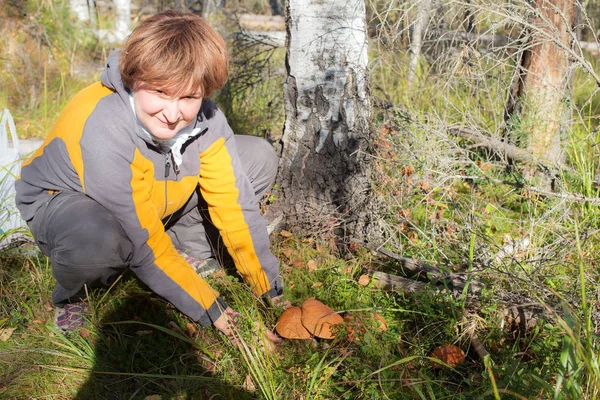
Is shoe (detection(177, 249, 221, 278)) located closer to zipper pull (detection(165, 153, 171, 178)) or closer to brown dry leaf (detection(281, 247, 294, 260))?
brown dry leaf (detection(281, 247, 294, 260))

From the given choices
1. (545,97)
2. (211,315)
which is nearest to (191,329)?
(211,315)

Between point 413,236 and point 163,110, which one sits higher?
point 163,110

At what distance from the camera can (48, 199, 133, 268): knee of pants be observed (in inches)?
81.1

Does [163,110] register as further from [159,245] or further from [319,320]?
[319,320]

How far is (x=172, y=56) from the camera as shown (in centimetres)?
191

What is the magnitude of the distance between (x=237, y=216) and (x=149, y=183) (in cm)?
44

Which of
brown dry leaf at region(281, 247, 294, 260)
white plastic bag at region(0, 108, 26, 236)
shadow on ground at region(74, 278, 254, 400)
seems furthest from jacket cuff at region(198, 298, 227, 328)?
white plastic bag at region(0, 108, 26, 236)

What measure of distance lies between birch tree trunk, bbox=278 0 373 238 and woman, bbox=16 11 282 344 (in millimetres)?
535

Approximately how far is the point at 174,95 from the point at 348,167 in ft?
3.77

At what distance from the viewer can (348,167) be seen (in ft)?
9.24

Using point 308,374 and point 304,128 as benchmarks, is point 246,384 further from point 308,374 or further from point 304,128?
point 304,128

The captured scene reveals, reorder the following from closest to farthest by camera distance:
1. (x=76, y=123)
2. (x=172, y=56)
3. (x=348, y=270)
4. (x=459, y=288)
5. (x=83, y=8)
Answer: (x=172, y=56)
(x=76, y=123)
(x=459, y=288)
(x=348, y=270)
(x=83, y=8)

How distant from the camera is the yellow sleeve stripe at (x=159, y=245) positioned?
2115mm

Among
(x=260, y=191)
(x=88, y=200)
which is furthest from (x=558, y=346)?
(x=88, y=200)
